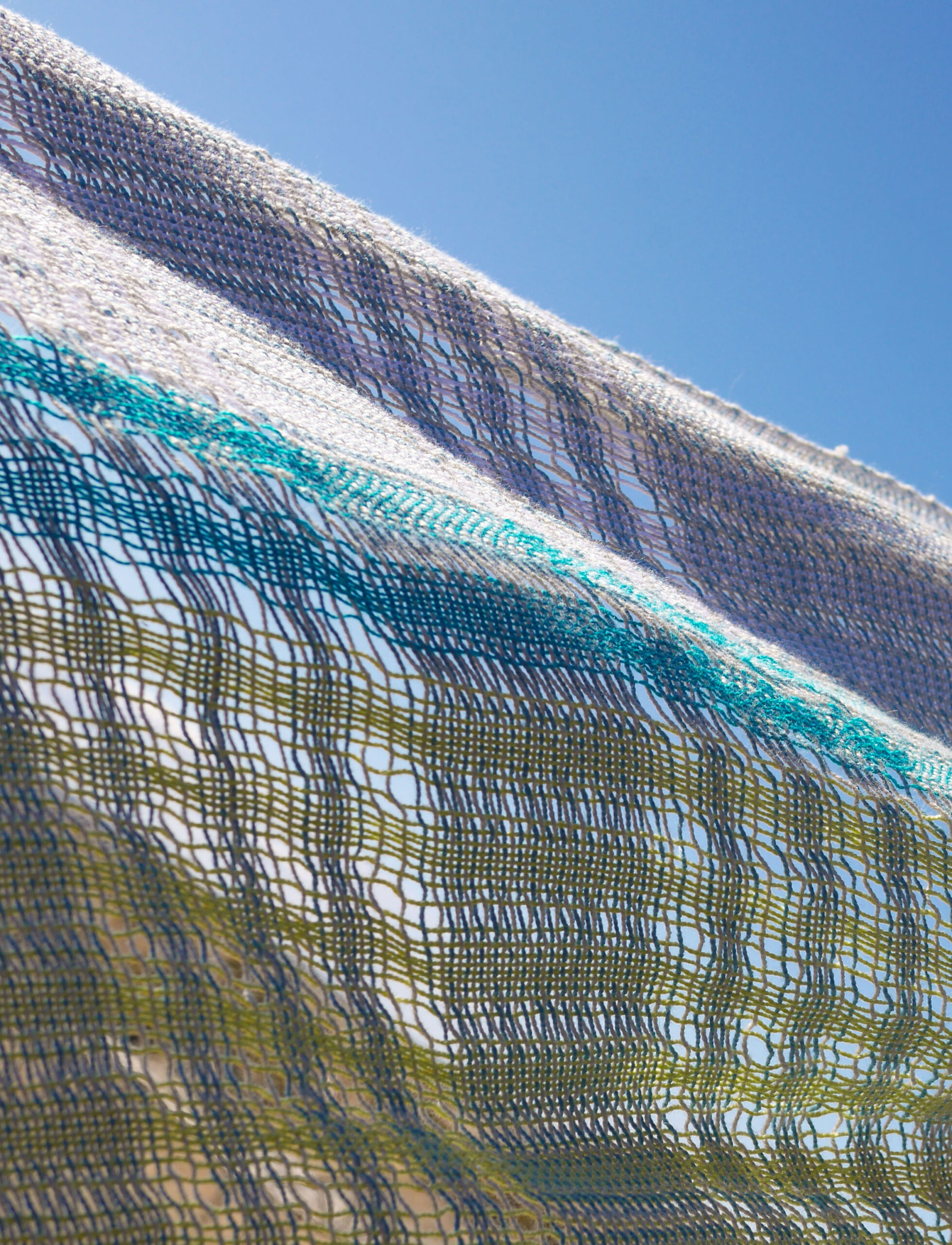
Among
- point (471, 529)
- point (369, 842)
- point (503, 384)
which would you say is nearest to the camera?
point (369, 842)

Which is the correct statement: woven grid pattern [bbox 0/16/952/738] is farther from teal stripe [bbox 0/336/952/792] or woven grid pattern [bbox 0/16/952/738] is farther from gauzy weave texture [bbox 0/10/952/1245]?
teal stripe [bbox 0/336/952/792]

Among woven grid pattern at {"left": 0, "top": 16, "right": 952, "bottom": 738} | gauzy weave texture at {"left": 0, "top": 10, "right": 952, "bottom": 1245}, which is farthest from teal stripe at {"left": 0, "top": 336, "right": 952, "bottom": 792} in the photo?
woven grid pattern at {"left": 0, "top": 16, "right": 952, "bottom": 738}

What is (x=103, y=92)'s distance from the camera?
71cm

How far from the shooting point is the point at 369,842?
43cm

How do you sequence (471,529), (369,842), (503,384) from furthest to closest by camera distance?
(503,384)
(471,529)
(369,842)

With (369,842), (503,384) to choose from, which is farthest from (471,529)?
(503,384)

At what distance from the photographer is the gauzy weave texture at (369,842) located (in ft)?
1.20

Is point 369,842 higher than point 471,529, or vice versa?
point 471,529

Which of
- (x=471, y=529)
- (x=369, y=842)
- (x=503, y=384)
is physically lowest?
(x=369, y=842)

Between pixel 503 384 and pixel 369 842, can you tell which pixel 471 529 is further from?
pixel 503 384

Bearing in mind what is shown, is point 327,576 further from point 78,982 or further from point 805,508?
point 805,508

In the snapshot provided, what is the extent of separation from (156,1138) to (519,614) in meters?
0.28

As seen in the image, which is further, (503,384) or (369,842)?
(503,384)

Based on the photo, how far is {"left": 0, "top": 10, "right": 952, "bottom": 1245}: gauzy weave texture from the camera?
0.37 metres
